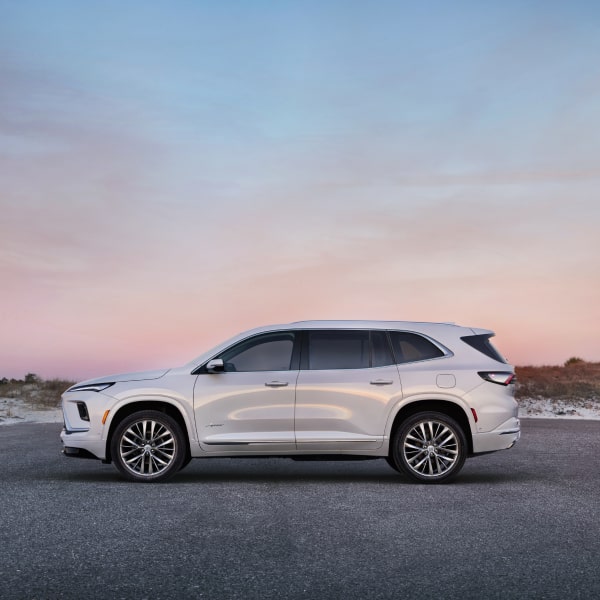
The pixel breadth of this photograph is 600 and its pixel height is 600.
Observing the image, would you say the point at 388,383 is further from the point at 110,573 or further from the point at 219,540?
the point at 110,573

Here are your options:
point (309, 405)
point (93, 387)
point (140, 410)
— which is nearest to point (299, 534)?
point (309, 405)

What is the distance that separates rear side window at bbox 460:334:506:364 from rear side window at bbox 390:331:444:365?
0.39 m

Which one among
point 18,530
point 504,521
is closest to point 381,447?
point 504,521

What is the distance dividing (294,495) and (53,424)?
49.9 feet

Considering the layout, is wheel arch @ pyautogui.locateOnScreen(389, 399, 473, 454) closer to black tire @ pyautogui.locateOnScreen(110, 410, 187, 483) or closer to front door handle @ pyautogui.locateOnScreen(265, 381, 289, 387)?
front door handle @ pyautogui.locateOnScreen(265, 381, 289, 387)

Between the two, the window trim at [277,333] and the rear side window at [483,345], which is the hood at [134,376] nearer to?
the window trim at [277,333]

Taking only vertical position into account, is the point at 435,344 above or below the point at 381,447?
above

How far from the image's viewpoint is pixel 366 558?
679 centimetres

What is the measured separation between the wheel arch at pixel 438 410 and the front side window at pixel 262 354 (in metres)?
1.52

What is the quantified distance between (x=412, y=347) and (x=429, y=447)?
1.27m

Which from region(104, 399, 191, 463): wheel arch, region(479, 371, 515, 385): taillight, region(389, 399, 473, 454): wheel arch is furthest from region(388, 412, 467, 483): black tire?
region(104, 399, 191, 463): wheel arch

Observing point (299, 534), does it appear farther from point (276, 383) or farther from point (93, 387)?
point (93, 387)

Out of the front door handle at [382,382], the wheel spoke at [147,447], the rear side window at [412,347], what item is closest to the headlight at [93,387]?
the wheel spoke at [147,447]

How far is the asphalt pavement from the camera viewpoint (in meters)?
5.96
